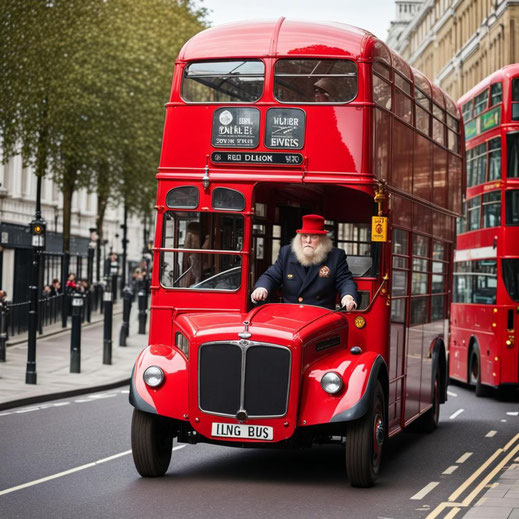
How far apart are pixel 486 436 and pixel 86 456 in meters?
5.15

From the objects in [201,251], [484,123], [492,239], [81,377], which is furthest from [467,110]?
[201,251]

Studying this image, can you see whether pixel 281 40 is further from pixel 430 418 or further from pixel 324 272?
pixel 430 418

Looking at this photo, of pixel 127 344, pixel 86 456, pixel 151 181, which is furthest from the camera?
pixel 151 181

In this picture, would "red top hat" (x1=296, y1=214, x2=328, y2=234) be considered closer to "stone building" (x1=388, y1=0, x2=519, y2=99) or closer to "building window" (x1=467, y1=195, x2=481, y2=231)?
"building window" (x1=467, y1=195, x2=481, y2=231)

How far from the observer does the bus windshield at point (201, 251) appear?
11.6 m

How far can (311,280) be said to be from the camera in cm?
1142

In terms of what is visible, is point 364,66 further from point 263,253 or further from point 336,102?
point 263,253

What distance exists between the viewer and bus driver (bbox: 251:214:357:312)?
11406mm

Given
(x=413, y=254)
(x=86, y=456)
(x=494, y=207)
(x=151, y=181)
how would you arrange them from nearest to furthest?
(x=86, y=456), (x=413, y=254), (x=494, y=207), (x=151, y=181)

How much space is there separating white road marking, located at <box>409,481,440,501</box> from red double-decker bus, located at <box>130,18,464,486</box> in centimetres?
43

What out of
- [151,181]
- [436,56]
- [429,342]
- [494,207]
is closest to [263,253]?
[429,342]

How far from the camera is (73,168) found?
43375 mm

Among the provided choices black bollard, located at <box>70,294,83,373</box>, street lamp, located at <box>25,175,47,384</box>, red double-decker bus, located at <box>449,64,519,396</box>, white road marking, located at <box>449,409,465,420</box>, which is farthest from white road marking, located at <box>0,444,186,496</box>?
black bollard, located at <box>70,294,83,373</box>

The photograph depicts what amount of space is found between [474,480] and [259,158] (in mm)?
3350
